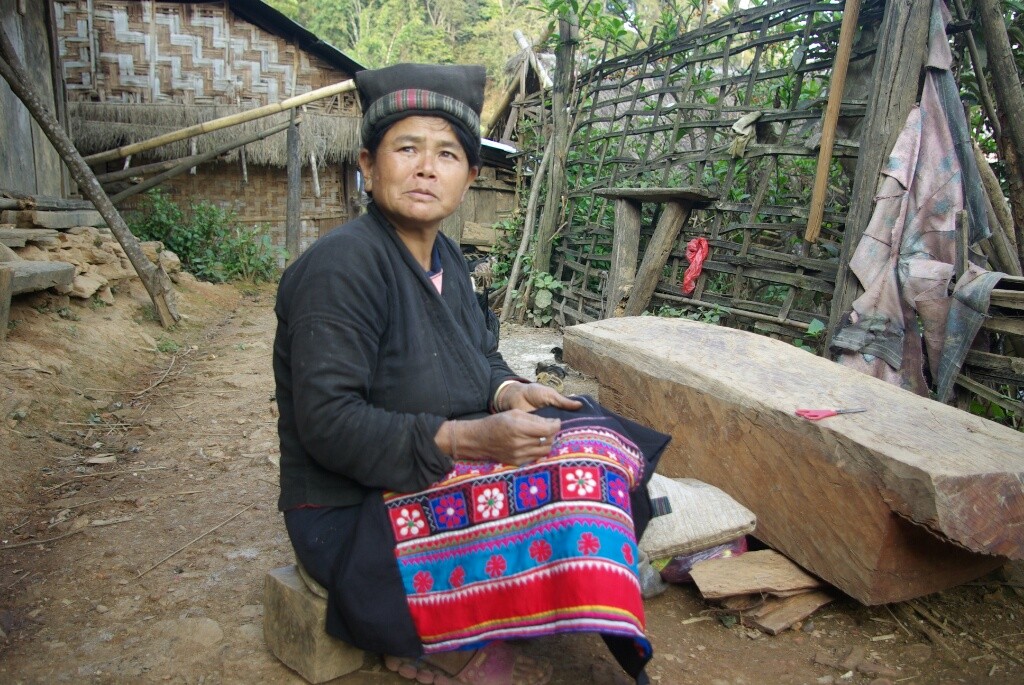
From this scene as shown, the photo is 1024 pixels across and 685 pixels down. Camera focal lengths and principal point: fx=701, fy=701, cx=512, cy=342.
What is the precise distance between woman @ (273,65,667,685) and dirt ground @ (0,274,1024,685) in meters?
0.39

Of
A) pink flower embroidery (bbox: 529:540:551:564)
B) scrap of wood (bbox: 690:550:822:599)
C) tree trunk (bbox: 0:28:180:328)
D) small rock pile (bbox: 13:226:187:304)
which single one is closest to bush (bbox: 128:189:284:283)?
small rock pile (bbox: 13:226:187:304)

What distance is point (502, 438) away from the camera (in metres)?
1.50

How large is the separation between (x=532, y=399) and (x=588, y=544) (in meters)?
0.53

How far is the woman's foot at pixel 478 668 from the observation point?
1.69 m

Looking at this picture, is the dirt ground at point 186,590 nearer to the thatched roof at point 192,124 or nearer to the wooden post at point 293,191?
the wooden post at point 293,191

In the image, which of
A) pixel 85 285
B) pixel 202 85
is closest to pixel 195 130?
pixel 202 85

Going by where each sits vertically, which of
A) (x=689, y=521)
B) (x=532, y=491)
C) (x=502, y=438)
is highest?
(x=502, y=438)

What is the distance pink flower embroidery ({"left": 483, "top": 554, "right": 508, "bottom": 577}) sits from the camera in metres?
1.51

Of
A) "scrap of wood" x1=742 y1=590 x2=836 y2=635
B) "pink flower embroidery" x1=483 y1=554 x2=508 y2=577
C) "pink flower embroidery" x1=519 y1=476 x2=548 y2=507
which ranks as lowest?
"scrap of wood" x1=742 y1=590 x2=836 y2=635

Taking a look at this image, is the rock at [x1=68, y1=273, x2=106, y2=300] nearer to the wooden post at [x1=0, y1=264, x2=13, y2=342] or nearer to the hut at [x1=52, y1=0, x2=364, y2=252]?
the wooden post at [x1=0, y1=264, x2=13, y2=342]

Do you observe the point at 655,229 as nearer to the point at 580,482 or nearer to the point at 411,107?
the point at 411,107

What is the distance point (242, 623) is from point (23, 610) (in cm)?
64

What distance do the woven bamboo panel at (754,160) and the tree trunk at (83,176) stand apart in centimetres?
386

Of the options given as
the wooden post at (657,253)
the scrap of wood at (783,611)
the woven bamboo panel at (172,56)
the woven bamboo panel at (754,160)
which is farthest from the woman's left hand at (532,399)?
the woven bamboo panel at (172,56)
